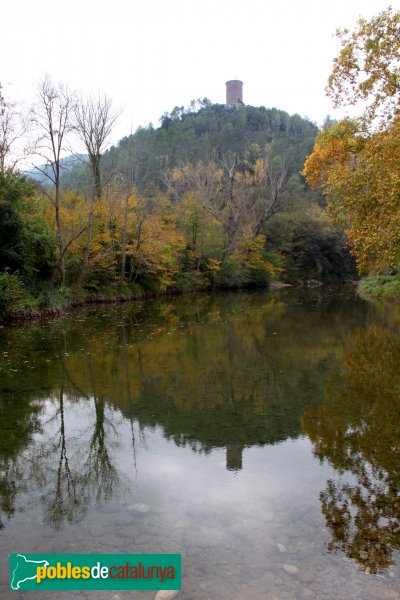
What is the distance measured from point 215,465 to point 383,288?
28412 mm

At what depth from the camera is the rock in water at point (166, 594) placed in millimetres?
3201

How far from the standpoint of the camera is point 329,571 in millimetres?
3412

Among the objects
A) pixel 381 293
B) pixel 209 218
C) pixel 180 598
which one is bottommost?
pixel 180 598

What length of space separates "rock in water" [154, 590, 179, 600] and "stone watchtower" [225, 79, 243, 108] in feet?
422

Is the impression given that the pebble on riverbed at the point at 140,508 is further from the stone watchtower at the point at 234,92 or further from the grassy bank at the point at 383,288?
the stone watchtower at the point at 234,92

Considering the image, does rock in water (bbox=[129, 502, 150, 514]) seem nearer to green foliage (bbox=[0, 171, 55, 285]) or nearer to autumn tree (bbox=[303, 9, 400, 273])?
autumn tree (bbox=[303, 9, 400, 273])

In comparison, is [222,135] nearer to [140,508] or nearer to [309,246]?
[309,246]

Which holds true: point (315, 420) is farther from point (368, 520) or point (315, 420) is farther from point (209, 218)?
point (209, 218)

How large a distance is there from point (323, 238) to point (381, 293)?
22675mm

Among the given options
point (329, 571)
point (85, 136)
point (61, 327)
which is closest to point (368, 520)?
point (329, 571)

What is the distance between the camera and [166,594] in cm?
324

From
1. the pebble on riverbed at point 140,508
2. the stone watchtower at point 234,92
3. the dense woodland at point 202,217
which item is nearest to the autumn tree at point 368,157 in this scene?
the dense woodland at point 202,217

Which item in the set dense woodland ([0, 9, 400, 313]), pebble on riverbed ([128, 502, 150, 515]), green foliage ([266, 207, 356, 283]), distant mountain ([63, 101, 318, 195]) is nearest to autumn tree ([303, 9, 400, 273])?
dense woodland ([0, 9, 400, 313])

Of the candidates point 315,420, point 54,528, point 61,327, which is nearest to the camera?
point 54,528
